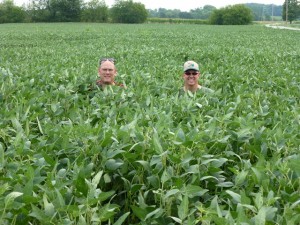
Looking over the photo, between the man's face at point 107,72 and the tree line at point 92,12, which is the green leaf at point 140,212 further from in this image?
the tree line at point 92,12

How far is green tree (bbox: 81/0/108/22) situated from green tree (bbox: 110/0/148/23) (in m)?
1.87

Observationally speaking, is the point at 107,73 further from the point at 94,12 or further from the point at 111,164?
the point at 94,12

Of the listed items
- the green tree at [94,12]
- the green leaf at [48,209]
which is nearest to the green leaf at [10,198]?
the green leaf at [48,209]

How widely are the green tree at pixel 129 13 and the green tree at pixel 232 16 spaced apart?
14720 millimetres

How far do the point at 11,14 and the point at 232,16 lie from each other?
4321 cm

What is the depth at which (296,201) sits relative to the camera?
1.95 meters

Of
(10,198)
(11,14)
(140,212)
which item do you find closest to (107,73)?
(140,212)

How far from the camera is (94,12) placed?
81562 mm

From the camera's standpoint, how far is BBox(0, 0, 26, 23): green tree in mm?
76688

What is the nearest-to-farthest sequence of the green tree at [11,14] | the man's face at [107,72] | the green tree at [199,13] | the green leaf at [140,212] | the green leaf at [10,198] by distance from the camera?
the green leaf at [10,198] → the green leaf at [140,212] → the man's face at [107,72] → the green tree at [11,14] → the green tree at [199,13]

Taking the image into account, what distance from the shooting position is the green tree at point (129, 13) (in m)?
84.5

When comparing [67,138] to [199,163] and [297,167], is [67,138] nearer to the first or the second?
[199,163]

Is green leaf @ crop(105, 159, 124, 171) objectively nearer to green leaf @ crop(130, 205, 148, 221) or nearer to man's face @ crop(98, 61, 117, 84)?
green leaf @ crop(130, 205, 148, 221)

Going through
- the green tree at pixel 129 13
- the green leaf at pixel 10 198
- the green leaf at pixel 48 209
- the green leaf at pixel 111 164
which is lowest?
the green leaf at pixel 111 164
